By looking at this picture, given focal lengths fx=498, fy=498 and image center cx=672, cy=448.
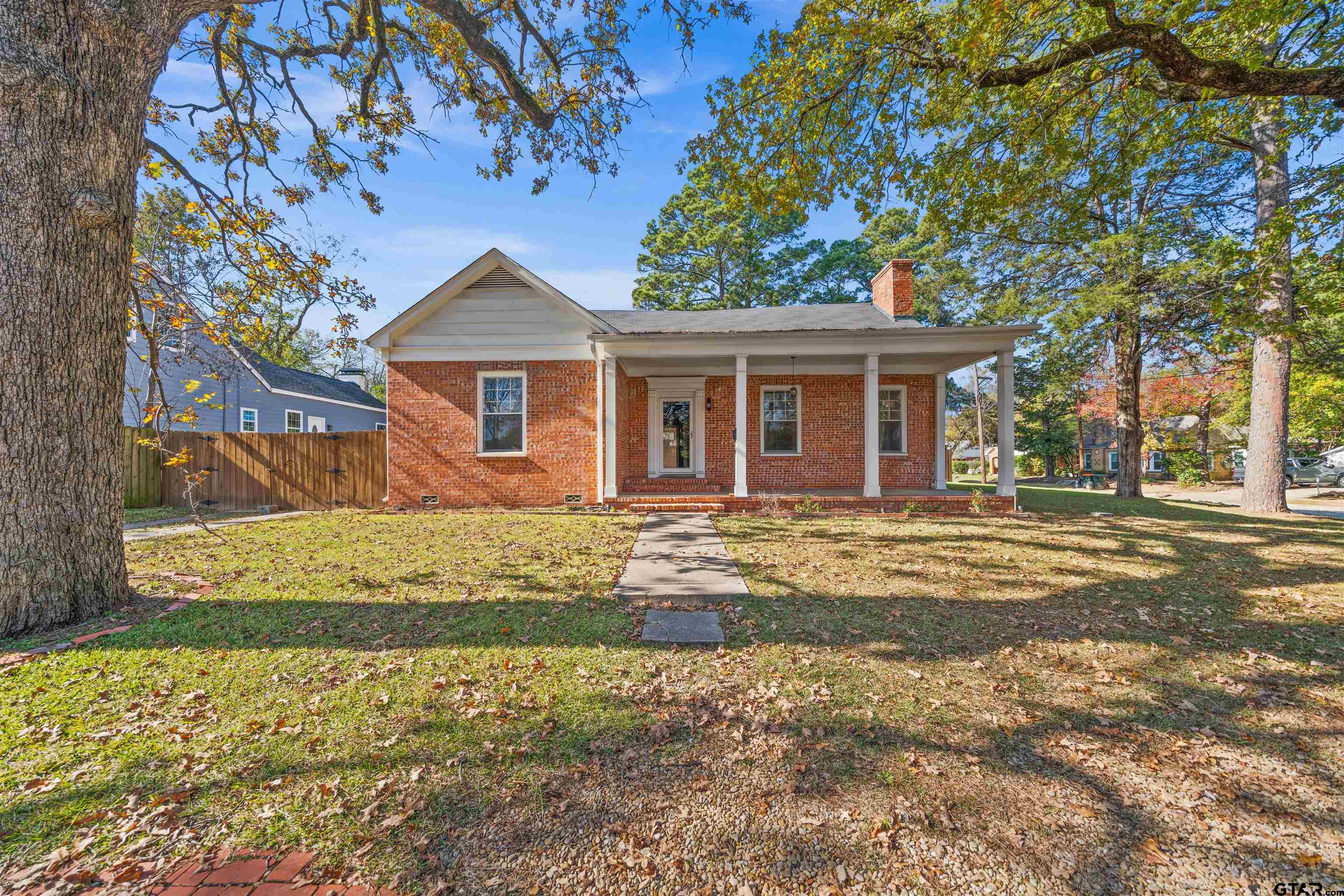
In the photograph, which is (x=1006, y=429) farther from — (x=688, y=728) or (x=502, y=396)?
(x=502, y=396)

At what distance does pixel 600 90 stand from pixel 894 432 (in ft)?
31.7

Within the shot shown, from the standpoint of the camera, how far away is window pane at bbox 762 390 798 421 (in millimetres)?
12305

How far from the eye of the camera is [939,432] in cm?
1207

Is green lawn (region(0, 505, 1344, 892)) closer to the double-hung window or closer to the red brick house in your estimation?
the red brick house

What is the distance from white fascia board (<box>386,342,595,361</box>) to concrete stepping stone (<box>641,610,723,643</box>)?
7.26 m

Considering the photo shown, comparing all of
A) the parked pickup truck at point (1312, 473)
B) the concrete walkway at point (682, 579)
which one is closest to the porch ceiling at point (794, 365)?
the concrete walkway at point (682, 579)

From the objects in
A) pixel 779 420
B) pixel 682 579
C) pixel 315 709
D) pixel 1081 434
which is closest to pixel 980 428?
pixel 1081 434

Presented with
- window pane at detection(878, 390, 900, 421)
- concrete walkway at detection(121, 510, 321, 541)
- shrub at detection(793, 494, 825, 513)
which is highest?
window pane at detection(878, 390, 900, 421)

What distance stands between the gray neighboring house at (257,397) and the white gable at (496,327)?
4.75 metres

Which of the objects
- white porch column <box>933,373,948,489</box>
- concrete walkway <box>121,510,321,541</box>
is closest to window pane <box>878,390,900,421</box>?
white porch column <box>933,373,948,489</box>

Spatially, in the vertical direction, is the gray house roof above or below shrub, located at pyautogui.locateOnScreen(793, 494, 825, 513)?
above

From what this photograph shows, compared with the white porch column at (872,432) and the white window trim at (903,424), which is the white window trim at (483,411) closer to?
the white porch column at (872,432)

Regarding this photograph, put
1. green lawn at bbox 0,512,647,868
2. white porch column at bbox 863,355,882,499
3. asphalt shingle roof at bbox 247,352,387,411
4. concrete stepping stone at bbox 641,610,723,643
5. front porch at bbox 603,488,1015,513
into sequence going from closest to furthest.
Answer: green lawn at bbox 0,512,647,868, concrete stepping stone at bbox 641,610,723,643, front porch at bbox 603,488,1015,513, white porch column at bbox 863,355,882,499, asphalt shingle roof at bbox 247,352,387,411

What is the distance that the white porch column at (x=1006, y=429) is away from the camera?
9.87m
